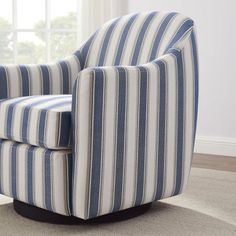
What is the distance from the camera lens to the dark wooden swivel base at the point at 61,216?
2.15 m

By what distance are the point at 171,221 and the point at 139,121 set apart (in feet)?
1.23

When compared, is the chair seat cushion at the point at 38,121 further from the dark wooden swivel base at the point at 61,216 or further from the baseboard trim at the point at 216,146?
the baseboard trim at the point at 216,146

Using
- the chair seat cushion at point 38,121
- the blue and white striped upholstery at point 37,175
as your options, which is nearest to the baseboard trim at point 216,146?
the chair seat cushion at point 38,121

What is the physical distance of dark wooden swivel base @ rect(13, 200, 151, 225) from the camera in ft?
7.06

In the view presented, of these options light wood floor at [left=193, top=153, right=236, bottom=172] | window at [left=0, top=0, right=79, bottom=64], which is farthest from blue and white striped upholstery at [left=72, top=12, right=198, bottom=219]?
window at [left=0, top=0, right=79, bottom=64]

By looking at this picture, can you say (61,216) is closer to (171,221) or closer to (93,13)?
(171,221)

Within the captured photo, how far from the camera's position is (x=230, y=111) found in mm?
3531

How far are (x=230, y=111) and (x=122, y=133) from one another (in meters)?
1.59

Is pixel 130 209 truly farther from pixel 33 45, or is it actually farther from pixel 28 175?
pixel 33 45

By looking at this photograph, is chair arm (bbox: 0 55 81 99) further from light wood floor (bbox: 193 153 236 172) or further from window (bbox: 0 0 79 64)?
window (bbox: 0 0 79 64)

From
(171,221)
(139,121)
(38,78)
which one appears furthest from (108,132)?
(38,78)

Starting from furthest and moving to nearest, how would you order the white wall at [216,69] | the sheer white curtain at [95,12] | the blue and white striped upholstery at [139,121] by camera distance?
the sheer white curtain at [95,12], the white wall at [216,69], the blue and white striped upholstery at [139,121]

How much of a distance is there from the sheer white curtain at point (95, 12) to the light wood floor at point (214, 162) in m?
0.96

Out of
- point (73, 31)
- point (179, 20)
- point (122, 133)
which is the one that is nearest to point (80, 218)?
point (122, 133)
